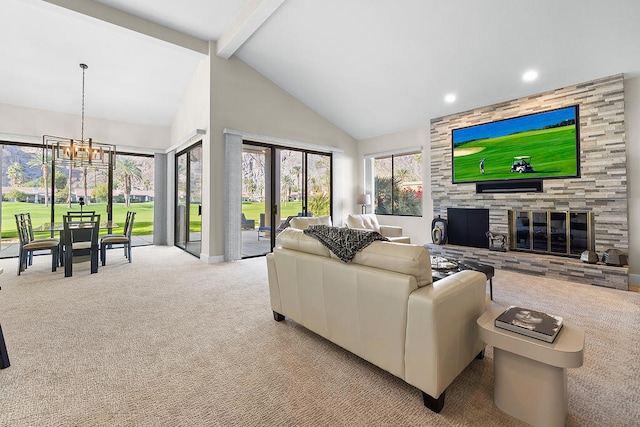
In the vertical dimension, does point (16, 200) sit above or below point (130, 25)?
below

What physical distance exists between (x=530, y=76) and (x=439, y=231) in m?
2.85

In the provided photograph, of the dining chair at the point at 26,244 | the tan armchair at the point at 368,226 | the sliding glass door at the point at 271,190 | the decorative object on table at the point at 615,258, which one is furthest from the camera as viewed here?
the sliding glass door at the point at 271,190

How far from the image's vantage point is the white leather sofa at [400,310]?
4.88ft

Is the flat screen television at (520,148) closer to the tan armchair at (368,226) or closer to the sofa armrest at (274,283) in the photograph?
the tan armchair at (368,226)

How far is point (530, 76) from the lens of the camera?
4238mm

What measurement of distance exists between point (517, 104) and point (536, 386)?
15.7 ft

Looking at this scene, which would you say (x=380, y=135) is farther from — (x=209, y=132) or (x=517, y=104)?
(x=209, y=132)

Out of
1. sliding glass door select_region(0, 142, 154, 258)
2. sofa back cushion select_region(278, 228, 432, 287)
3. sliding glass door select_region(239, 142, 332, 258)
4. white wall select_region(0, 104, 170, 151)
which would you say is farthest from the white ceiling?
sofa back cushion select_region(278, 228, 432, 287)

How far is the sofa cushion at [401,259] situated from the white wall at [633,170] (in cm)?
422

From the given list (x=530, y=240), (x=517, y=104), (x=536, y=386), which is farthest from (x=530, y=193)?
(x=536, y=386)

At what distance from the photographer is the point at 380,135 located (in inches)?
278

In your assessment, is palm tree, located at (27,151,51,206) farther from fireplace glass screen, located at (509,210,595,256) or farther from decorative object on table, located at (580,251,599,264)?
decorative object on table, located at (580,251,599,264)

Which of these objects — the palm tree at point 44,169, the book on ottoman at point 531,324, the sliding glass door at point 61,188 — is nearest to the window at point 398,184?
the book on ottoman at point 531,324

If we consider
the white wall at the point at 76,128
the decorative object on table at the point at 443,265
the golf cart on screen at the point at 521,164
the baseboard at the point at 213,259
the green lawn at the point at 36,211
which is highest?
the white wall at the point at 76,128
